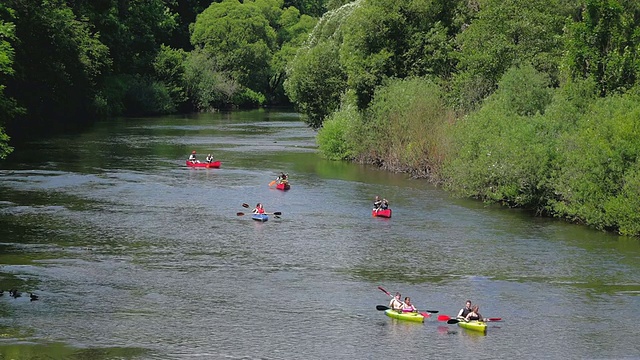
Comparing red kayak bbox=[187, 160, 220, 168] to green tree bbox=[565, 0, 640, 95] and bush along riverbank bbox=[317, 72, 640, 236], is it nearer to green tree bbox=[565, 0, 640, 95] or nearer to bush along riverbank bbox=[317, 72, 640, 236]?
bush along riverbank bbox=[317, 72, 640, 236]

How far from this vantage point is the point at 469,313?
3095 cm

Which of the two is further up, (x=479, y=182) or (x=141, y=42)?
(x=141, y=42)

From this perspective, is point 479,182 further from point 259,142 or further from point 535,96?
point 259,142

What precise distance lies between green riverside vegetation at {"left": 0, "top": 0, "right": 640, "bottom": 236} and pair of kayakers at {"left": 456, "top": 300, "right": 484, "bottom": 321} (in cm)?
1492

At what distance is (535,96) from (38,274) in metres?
32.3

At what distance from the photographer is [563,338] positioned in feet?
99.2

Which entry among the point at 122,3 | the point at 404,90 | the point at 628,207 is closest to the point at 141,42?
the point at 122,3

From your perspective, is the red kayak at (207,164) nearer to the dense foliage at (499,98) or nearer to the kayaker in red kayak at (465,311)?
the dense foliage at (499,98)

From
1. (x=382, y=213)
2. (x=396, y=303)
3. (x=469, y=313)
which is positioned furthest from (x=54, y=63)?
(x=469, y=313)

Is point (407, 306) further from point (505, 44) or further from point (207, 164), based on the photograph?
point (207, 164)

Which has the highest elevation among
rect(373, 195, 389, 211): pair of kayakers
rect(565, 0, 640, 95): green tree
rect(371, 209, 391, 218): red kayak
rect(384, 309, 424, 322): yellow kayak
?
rect(565, 0, 640, 95): green tree

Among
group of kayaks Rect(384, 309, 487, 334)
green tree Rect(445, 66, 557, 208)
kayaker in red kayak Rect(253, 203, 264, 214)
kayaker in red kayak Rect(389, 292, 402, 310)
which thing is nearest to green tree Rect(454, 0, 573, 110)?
green tree Rect(445, 66, 557, 208)

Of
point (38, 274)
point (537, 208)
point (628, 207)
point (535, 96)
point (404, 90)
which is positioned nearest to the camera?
point (38, 274)

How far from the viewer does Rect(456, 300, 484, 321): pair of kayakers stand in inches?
1214
